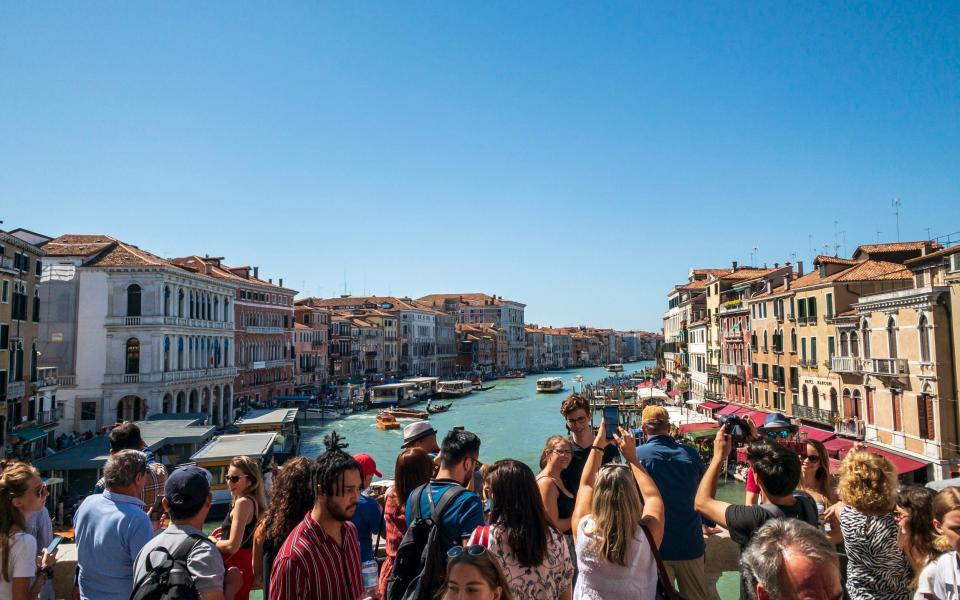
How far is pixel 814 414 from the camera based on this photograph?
73.2 feet

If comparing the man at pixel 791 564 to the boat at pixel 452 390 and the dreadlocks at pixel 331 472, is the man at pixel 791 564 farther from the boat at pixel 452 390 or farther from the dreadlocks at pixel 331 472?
the boat at pixel 452 390

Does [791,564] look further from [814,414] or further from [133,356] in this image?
[133,356]

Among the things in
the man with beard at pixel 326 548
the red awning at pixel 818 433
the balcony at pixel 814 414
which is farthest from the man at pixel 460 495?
the balcony at pixel 814 414

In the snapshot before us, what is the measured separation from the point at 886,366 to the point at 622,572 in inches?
752

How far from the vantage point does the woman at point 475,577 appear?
5.81 ft

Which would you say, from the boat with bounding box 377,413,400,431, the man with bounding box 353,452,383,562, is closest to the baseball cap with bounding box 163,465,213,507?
the man with bounding box 353,452,383,562

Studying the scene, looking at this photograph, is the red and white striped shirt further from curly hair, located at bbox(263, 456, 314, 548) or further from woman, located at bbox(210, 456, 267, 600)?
woman, located at bbox(210, 456, 267, 600)

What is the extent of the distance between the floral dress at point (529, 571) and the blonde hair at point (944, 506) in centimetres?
147

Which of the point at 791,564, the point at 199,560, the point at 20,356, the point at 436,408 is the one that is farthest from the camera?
the point at 436,408

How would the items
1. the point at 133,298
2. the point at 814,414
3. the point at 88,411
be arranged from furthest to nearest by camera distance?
the point at 133,298
the point at 88,411
the point at 814,414

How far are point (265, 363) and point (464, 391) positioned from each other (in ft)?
71.4

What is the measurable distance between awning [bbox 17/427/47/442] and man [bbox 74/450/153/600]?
67.1 feet

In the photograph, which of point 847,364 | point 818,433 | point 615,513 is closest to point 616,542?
point 615,513

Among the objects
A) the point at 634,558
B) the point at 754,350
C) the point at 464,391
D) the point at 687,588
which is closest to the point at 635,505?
the point at 634,558
